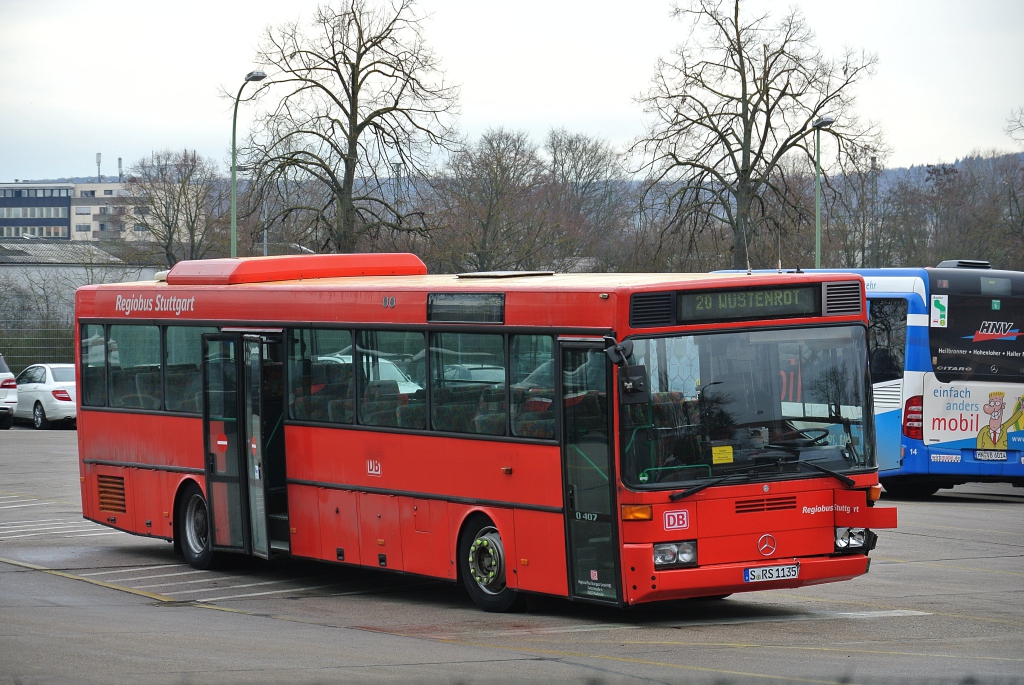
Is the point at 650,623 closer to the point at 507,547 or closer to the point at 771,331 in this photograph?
the point at 507,547

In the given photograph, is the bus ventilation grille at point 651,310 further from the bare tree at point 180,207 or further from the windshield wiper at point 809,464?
the bare tree at point 180,207

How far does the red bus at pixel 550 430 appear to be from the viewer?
9859mm

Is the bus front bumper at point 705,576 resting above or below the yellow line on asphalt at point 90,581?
above

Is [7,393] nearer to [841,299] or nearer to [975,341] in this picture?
[975,341]

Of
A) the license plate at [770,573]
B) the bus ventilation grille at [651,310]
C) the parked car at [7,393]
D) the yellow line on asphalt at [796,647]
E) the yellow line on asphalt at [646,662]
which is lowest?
the yellow line on asphalt at [796,647]

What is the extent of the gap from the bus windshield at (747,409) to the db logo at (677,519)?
21 centimetres

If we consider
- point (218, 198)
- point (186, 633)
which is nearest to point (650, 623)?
point (186, 633)

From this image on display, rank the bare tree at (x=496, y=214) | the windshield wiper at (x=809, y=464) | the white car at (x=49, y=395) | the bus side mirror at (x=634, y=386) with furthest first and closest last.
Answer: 1. the bare tree at (x=496, y=214)
2. the white car at (x=49, y=395)
3. the windshield wiper at (x=809, y=464)
4. the bus side mirror at (x=634, y=386)

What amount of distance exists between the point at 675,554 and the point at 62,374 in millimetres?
30431

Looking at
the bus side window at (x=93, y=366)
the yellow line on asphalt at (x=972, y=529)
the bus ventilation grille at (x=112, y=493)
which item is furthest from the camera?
the yellow line on asphalt at (x=972, y=529)

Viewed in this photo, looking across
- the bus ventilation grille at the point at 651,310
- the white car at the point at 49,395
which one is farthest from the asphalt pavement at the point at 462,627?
the white car at the point at 49,395

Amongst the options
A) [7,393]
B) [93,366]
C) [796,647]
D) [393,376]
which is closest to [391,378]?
[393,376]

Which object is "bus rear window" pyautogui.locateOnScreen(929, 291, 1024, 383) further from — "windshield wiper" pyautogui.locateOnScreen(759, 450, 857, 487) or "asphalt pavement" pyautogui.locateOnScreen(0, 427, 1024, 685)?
"windshield wiper" pyautogui.locateOnScreen(759, 450, 857, 487)

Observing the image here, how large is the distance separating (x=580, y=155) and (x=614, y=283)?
65217 mm
